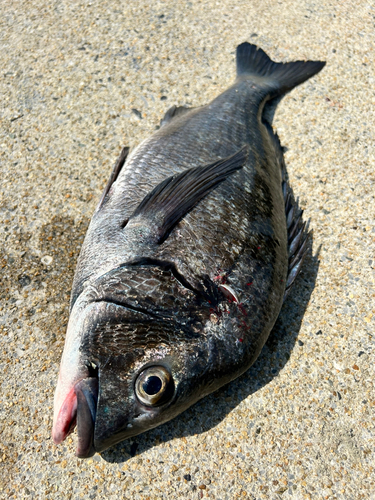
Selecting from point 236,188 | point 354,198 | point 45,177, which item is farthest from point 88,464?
point 354,198

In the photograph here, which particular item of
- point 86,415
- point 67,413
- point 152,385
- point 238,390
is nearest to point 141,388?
point 152,385

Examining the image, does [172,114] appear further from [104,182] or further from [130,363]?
[130,363]

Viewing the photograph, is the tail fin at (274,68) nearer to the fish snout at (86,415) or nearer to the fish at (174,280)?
the fish at (174,280)

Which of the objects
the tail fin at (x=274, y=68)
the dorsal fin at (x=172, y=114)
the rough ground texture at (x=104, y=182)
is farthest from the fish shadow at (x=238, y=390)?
the tail fin at (x=274, y=68)

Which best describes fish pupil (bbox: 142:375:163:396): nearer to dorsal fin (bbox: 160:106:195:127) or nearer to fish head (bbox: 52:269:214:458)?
fish head (bbox: 52:269:214:458)

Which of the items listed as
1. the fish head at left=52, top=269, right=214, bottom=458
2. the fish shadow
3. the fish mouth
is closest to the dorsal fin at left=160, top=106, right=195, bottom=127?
the fish shadow
